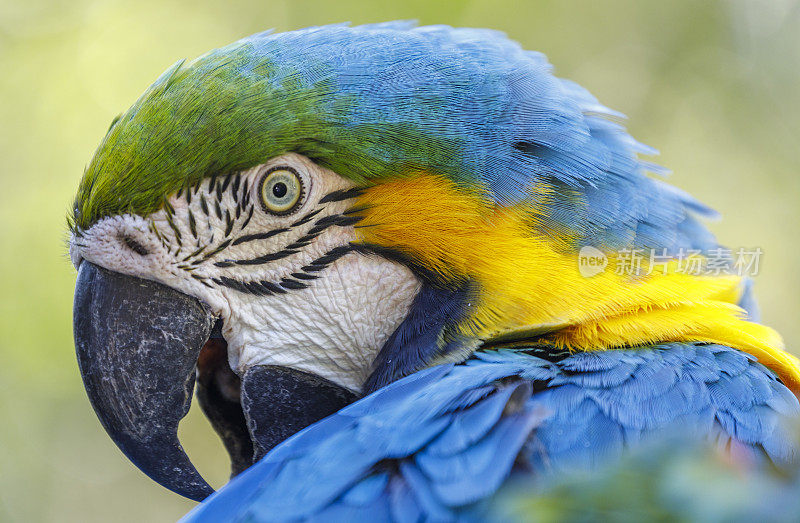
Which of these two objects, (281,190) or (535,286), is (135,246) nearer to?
(281,190)

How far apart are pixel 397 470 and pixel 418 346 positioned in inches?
12.7

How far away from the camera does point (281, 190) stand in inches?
51.4

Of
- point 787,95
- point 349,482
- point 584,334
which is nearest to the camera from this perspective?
point 349,482

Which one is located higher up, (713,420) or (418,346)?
(418,346)

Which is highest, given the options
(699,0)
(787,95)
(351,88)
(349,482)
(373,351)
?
(699,0)

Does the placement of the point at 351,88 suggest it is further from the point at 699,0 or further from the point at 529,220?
the point at 699,0

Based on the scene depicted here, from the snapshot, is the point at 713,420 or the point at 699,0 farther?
the point at 699,0

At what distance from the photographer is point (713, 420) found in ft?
3.43

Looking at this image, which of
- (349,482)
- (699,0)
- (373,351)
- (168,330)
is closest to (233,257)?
(168,330)

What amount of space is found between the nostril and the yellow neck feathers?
1.38 ft

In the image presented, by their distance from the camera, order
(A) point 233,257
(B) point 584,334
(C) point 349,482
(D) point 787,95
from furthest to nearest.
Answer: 1. (D) point 787,95
2. (A) point 233,257
3. (B) point 584,334
4. (C) point 349,482

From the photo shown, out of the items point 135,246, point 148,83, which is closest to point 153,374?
point 135,246
